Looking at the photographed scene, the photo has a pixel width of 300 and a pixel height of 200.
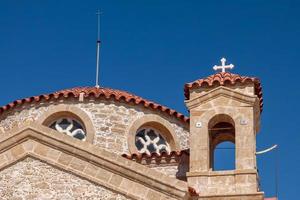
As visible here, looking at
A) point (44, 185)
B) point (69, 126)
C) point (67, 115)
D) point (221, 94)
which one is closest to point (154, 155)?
point (221, 94)

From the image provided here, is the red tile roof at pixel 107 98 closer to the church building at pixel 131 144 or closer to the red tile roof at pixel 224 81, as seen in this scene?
the church building at pixel 131 144

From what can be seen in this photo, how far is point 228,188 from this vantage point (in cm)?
1847

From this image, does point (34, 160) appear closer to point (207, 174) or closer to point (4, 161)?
point (4, 161)

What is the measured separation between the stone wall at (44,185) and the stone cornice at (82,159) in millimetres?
135

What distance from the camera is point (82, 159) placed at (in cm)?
1630

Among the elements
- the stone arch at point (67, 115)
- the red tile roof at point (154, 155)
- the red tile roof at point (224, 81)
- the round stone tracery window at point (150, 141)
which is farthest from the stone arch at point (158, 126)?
the red tile roof at point (224, 81)

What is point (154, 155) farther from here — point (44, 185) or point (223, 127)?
point (44, 185)

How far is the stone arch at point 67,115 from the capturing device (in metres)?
22.6

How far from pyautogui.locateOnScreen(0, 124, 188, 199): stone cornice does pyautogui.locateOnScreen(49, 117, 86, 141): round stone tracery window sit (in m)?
5.91

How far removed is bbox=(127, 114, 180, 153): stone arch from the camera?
898 inches

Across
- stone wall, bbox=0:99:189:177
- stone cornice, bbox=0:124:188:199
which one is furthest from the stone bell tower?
stone wall, bbox=0:99:189:177

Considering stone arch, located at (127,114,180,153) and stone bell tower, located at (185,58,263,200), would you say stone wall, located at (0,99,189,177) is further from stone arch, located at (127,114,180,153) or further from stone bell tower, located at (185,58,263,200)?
stone bell tower, located at (185,58,263,200)

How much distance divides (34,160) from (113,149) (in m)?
6.20

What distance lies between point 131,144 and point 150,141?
0.78 meters
